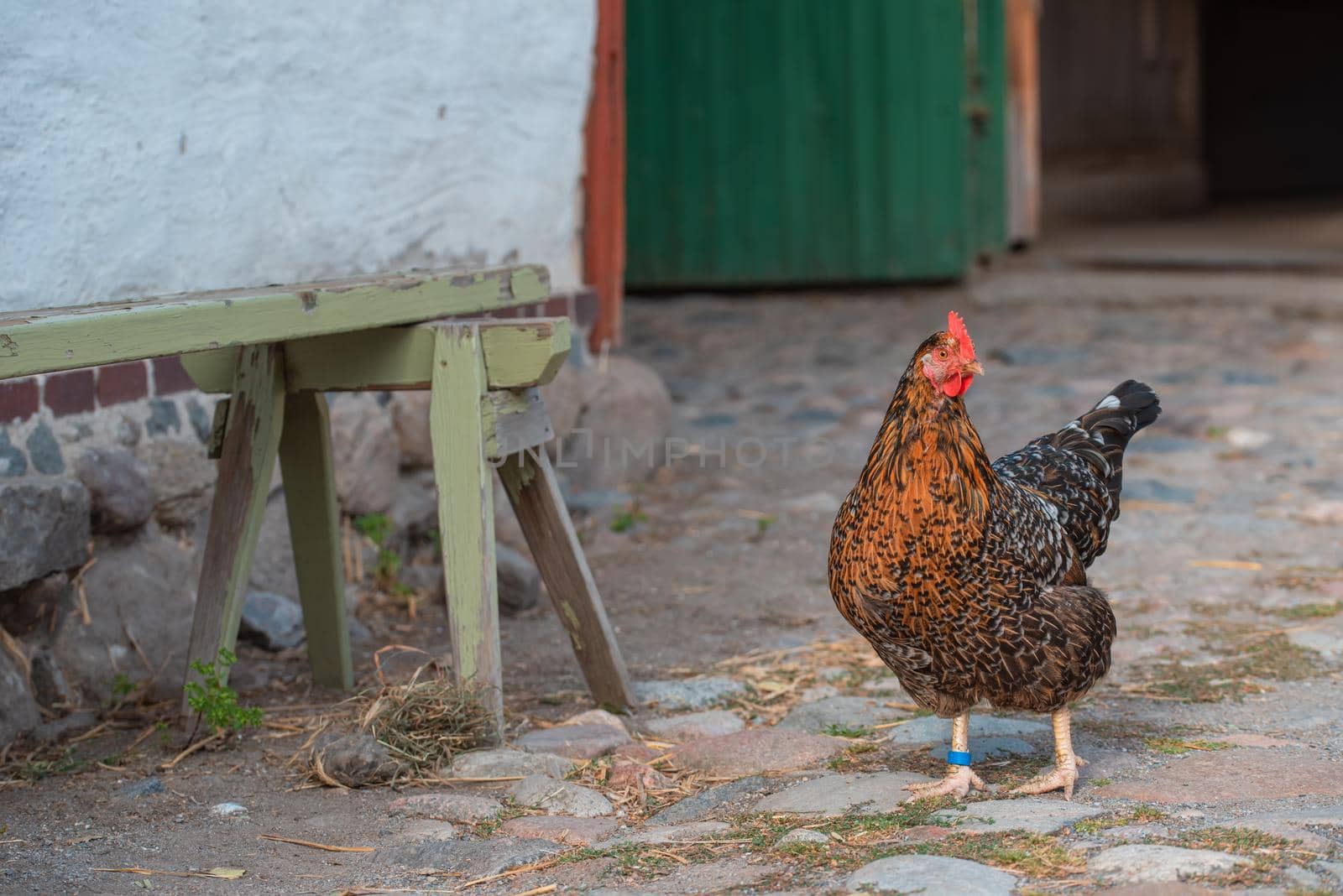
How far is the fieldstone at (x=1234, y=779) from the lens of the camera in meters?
2.83

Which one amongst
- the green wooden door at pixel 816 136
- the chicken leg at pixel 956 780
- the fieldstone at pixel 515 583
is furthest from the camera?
the green wooden door at pixel 816 136

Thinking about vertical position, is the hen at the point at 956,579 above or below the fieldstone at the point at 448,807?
above

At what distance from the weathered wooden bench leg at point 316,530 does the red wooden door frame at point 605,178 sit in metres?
2.31

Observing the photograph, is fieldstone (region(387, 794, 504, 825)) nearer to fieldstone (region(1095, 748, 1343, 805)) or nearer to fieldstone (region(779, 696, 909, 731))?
fieldstone (region(779, 696, 909, 731))

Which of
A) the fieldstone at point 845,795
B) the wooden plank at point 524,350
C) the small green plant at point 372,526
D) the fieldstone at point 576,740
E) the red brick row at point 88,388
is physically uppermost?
the wooden plank at point 524,350

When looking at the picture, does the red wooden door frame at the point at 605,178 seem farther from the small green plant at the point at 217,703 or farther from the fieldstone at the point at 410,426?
the small green plant at the point at 217,703

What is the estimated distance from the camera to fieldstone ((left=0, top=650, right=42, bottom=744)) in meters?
3.42

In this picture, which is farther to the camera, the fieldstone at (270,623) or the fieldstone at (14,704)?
the fieldstone at (270,623)

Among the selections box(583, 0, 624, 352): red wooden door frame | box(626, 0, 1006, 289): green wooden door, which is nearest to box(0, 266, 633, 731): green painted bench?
box(583, 0, 624, 352): red wooden door frame

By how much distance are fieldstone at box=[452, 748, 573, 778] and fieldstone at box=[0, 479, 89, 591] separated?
3.85ft

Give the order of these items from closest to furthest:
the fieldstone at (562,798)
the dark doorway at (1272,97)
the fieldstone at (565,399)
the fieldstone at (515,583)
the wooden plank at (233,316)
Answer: the wooden plank at (233,316), the fieldstone at (562,798), the fieldstone at (515,583), the fieldstone at (565,399), the dark doorway at (1272,97)

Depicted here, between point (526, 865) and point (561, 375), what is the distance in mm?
Result: 3039

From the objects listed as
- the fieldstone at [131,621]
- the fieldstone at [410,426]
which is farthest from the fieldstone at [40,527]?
the fieldstone at [410,426]

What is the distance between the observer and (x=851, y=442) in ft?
21.1
